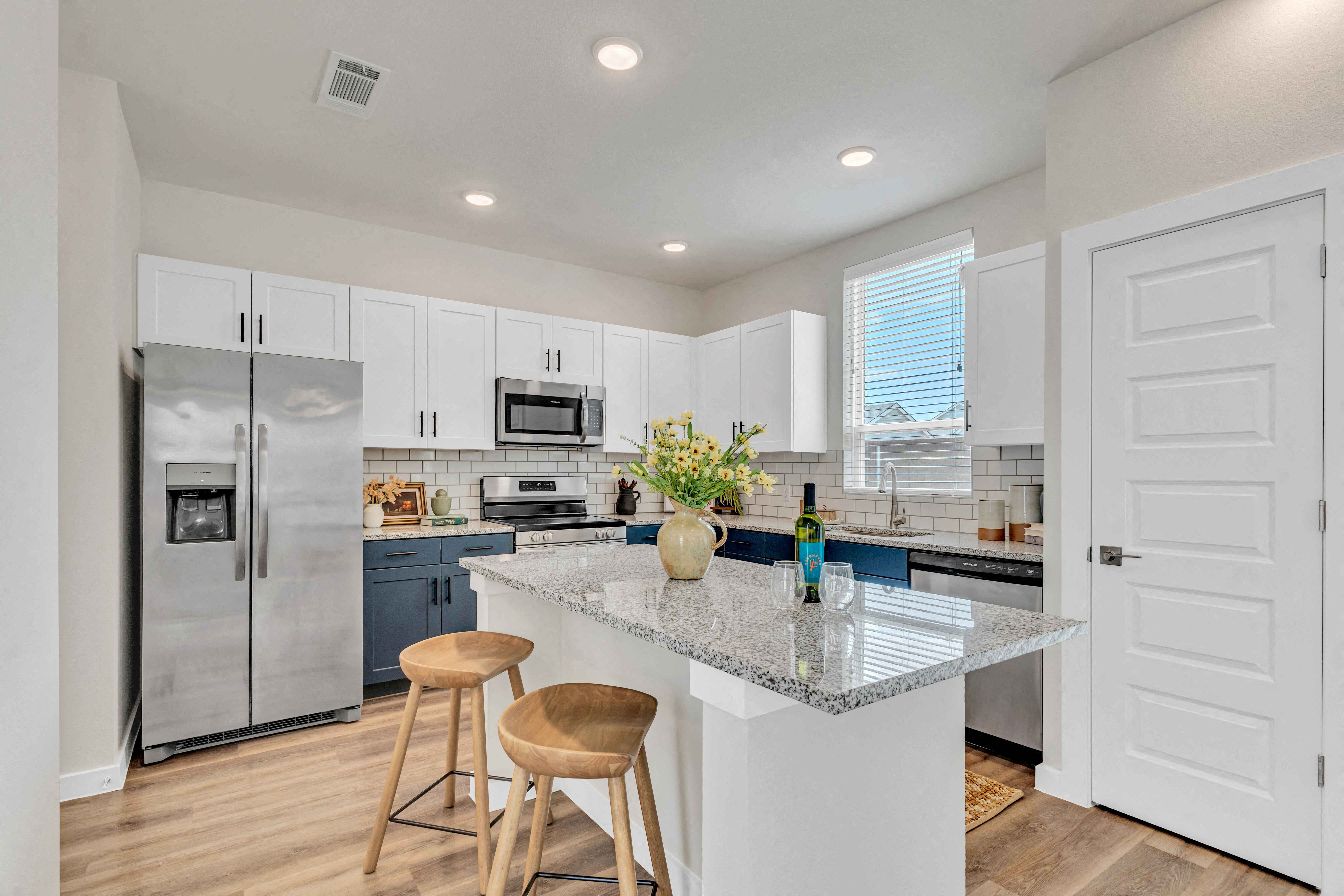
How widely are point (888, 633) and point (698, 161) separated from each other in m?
2.61

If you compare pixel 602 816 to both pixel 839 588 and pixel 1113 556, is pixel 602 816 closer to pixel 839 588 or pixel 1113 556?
pixel 839 588

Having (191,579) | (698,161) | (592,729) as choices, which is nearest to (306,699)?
(191,579)

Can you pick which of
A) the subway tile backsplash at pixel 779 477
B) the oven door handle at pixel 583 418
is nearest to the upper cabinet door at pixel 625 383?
the oven door handle at pixel 583 418

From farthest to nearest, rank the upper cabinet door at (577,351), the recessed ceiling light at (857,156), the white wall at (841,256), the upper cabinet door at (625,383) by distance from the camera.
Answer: the upper cabinet door at (625,383), the upper cabinet door at (577,351), the white wall at (841,256), the recessed ceiling light at (857,156)

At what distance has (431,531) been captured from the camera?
3793mm

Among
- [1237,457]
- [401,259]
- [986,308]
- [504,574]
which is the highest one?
[401,259]

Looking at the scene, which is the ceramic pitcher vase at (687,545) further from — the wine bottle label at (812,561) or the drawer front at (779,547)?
the drawer front at (779,547)

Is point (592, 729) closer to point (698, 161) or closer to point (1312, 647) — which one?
point (1312, 647)

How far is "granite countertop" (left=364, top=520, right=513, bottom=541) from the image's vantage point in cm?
362

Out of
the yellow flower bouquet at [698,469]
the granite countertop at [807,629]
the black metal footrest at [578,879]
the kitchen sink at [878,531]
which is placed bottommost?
the black metal footrest at [578,879]

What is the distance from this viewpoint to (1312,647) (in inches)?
79.1

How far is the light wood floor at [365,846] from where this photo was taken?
201cm

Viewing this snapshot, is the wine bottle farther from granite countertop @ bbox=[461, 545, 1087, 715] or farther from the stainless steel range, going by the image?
the stainless steel range

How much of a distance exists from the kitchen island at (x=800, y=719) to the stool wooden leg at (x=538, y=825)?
37cm
